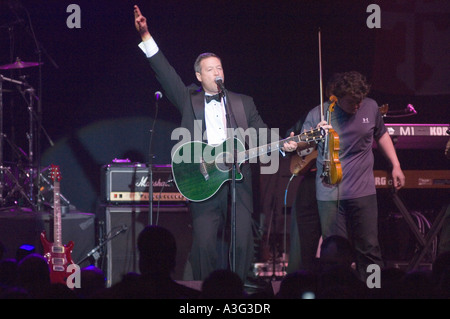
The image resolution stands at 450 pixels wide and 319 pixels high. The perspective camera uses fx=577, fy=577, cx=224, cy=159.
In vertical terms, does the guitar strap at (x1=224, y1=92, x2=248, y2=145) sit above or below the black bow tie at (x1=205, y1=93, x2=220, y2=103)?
below

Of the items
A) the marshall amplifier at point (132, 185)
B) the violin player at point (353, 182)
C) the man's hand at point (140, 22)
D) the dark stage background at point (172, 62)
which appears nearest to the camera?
the man's hand at point (140, 22)

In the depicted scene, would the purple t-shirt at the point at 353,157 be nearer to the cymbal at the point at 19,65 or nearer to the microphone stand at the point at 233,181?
the microphone stand at the point at 233,181

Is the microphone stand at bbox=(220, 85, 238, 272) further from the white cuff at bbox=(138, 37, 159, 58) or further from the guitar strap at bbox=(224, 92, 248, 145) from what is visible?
the white cuff at bbox=(138, 37, 159, 58)

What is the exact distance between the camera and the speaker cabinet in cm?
633

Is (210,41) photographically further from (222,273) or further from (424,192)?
(222,273)

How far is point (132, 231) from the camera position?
6391 millimetres

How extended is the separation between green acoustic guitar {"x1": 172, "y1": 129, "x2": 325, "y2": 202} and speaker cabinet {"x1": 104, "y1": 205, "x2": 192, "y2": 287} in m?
1.40

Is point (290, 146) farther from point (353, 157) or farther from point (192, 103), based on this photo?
point (192, 103)

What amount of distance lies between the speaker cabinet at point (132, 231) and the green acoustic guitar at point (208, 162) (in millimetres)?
1401

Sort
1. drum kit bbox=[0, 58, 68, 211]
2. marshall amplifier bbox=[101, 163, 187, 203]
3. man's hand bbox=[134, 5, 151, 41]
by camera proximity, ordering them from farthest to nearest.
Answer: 1. drum kit bbox=[0, 58, 68, 211]
2. marshall amplifier bbox=[101, 163, 187, 203]
3. man's hand bbox=[134, 5, 151, 41]

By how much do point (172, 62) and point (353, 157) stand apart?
3389 millimetres

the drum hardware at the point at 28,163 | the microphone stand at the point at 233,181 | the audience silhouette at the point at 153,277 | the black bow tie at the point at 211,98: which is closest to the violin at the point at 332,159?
the microphone stand at the point at 233,181

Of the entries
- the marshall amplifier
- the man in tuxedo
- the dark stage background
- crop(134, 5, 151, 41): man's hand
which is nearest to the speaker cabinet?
the marshall amplifier

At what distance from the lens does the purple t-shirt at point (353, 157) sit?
16.9ft
